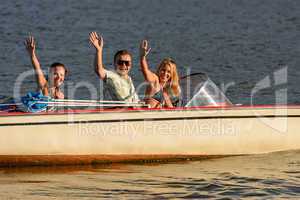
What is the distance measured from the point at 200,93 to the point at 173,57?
9860 mm

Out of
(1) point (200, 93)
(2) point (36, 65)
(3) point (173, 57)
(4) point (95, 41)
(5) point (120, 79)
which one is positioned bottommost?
(1) point (200, 93)

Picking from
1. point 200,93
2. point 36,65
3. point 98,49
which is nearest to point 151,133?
point 200,93

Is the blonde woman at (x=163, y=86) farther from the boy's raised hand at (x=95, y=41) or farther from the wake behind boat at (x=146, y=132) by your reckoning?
the boy's raised hand at (x=95, y=41)

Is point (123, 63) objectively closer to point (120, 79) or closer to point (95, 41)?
point (120, 79)

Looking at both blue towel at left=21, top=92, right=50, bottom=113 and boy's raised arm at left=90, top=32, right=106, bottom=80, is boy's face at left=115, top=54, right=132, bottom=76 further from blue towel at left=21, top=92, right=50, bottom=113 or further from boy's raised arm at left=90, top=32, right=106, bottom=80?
blue towel at left=21, top=92, right=50, bottom=113

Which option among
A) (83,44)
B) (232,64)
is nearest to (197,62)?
(232,64)

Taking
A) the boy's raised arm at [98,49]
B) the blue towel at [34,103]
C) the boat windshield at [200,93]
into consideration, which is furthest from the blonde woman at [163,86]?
the blue towel at [34,103]

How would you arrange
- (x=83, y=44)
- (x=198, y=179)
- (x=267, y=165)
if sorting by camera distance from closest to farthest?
(x=198, y=179)
(x=267, y=165)
(x=83, y=44)

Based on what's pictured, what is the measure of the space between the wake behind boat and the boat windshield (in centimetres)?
1

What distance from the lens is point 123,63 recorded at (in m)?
13.6

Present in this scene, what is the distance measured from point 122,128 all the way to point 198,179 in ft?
4.42

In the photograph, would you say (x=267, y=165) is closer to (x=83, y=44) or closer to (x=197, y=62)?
(x=197, y=62)

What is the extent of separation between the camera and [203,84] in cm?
1422

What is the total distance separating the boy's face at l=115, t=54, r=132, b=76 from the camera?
1359 cm
